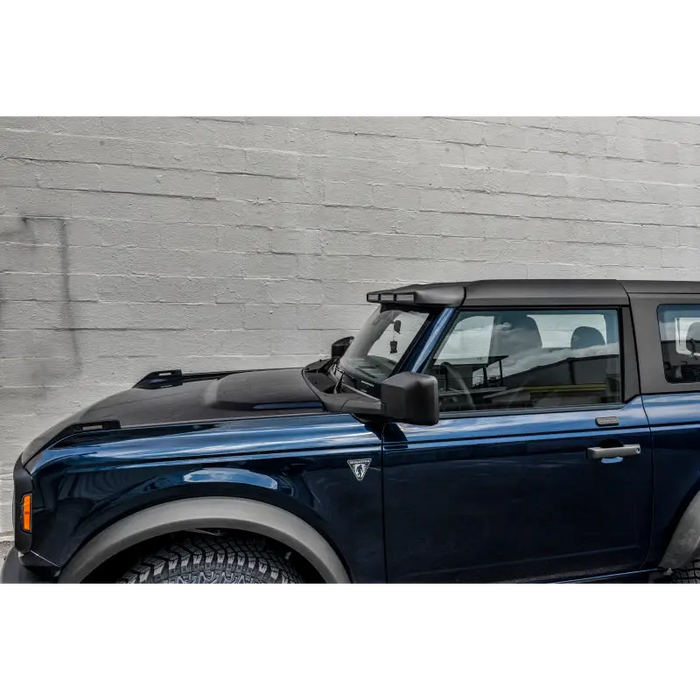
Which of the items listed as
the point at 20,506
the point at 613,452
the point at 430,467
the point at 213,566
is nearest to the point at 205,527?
the point at 213,566

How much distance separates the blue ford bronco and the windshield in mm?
21

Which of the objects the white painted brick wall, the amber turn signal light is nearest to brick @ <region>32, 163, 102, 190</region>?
the white painted brick wall

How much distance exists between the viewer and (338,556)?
1.89 metres

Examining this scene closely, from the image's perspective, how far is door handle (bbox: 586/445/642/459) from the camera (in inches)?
77.9

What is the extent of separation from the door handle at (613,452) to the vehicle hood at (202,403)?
1186 mm

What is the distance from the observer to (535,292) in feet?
7.03

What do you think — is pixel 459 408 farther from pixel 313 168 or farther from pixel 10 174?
pixel 10 174

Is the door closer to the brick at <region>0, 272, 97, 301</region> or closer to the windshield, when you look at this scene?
the windshield

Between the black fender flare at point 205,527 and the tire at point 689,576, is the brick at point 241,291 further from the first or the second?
the tire at point 689,576

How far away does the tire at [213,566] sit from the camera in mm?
1791

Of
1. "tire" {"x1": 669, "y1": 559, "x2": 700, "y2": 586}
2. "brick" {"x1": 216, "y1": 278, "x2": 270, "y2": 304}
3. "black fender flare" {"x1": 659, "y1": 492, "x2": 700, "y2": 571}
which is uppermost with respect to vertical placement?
"brick" {"x1": 216, "y1": 278, "x2": 270, "y2": 304}

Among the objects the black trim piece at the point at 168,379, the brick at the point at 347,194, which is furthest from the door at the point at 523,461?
the brick at the point at 347,194

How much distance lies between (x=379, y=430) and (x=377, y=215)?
2.82 metres

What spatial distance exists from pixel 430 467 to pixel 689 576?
4.58 feet
